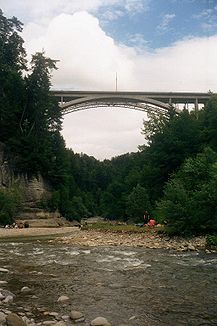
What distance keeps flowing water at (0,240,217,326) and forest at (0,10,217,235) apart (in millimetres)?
6453

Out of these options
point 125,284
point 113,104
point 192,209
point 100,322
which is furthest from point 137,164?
point 100,322

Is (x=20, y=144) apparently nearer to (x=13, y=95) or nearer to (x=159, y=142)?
(x=13, y=95)

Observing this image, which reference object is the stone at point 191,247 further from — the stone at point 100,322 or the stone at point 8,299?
the stone at point 100,322

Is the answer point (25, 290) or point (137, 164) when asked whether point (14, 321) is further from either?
point (137, 164)

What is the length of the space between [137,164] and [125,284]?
53252 mm

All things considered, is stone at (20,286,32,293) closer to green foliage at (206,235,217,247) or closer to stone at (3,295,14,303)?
stone at (3,295,14,303)

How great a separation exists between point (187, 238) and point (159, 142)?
20720 mm

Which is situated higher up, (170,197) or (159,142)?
(159,142)

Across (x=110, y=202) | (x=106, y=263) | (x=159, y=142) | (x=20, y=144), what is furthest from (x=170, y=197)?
(x=110, y=202)

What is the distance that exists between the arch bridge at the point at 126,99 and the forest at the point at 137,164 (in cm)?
285

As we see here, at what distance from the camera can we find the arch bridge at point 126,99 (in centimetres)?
6175

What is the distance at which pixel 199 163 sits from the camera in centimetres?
3064

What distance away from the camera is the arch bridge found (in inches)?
2431

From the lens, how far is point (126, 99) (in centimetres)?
6256
